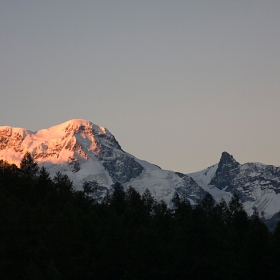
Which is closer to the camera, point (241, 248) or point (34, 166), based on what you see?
point (241, 248)

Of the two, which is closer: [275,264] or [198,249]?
[198,249]

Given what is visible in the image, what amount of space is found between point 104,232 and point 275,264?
24.6 m

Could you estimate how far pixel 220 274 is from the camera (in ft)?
315

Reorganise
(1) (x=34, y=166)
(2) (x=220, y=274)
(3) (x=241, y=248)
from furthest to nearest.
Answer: (1) (x=34, y=166) < (3) (x=241, y=248) < (2) (x=220, y=274)

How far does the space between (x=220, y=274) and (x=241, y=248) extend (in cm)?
2443

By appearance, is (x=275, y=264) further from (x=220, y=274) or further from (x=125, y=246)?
(x=125, y=246)

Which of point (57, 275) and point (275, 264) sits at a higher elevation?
point (275, 264)

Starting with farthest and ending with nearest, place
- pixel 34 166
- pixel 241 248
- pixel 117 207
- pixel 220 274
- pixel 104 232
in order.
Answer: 1. pixel 34 166
2. pixel 117 207
3. pixel 241 248
4. pixel 104 232
5. pixel 220 274

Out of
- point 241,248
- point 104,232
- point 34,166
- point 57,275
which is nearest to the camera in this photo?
point 57,275

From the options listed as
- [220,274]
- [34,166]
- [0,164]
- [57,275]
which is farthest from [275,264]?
[0,164]

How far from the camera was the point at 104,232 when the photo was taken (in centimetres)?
10344

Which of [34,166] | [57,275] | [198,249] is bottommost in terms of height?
[57,275]

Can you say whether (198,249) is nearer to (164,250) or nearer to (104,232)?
(164,250)

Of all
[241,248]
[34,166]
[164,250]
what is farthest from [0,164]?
[164,250]
